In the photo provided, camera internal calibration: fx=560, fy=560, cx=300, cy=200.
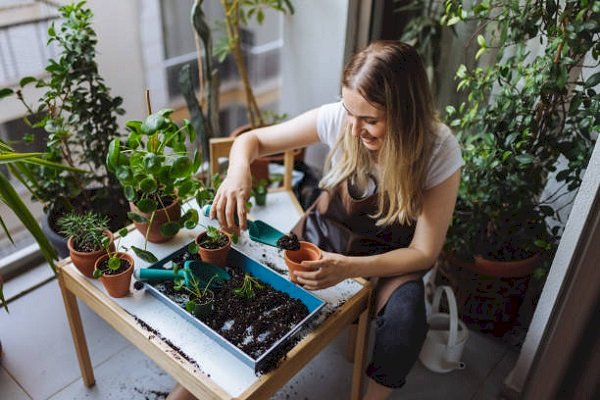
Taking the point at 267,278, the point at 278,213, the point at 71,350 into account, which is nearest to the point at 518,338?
the point at 278,213

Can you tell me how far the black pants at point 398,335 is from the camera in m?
1.43

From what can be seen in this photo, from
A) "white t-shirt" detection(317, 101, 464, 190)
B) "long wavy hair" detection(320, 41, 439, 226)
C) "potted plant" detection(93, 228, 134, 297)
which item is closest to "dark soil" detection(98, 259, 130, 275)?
"potted plant" detection(93, 228, 134, 297)

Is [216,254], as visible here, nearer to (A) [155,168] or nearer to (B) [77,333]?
(A) [155,168]

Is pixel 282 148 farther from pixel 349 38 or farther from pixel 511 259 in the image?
pixel 511 259

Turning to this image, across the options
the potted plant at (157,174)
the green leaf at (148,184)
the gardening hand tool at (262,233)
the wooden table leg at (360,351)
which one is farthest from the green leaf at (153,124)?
the wooden table leg at (360,351)

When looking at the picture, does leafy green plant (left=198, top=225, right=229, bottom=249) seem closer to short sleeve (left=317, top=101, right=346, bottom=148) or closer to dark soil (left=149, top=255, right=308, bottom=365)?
dark soil (left=149, top=255, right=308, bottom=365)

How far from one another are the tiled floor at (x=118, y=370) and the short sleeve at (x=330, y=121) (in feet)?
2.41

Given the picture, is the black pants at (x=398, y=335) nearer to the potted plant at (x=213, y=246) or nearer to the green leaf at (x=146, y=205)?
the potted plant at (x=213, y=246)

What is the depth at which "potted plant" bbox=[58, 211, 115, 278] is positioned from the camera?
4.51 ft

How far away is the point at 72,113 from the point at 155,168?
70cm

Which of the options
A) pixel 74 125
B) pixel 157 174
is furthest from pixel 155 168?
pixel 74 125

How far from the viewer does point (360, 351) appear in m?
1.55

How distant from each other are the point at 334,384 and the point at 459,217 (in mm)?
→ 689

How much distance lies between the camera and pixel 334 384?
1.80 meters
